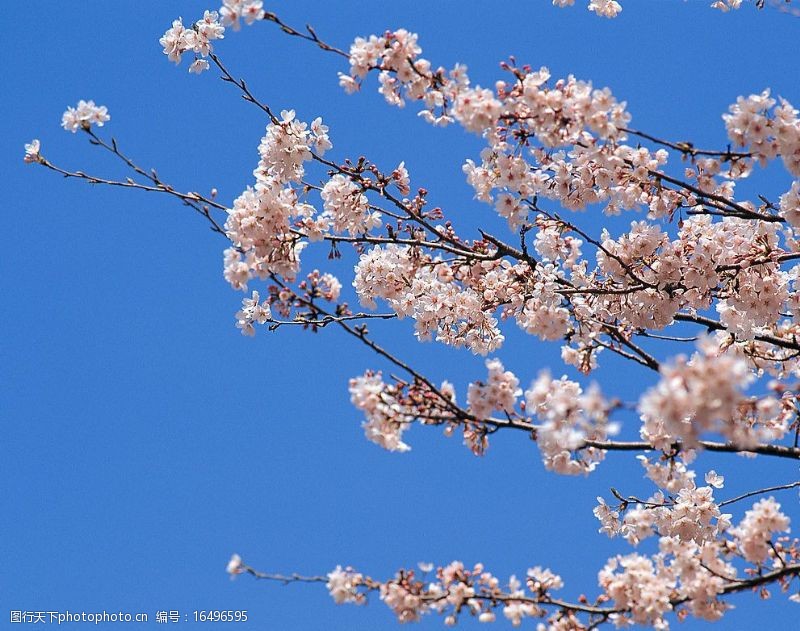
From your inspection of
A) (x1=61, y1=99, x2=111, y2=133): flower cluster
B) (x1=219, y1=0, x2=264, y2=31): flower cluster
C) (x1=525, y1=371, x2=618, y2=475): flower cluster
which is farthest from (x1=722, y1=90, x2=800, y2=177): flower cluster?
(x1=61, y1=99, x2=111, y2=133): flower cluster

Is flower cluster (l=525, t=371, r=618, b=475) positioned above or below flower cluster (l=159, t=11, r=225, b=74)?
below

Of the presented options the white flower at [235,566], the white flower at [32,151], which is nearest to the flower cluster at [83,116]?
the white flower at [32,151]

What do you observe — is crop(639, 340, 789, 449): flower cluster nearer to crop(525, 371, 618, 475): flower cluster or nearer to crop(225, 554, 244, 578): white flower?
crop(525, 371, 618, 475): flower cluster

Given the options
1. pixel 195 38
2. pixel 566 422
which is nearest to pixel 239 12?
pixel 195 38

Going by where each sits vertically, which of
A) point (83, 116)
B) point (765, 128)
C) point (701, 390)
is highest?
point (83, 116)

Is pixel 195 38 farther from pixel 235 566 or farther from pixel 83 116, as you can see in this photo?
pixel 235 566

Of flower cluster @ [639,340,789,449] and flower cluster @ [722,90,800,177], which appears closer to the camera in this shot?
flower cluster @ [639,340,789,449]

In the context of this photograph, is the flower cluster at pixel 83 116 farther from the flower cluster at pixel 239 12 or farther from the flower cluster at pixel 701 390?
the flower cluster at pixel 701 390

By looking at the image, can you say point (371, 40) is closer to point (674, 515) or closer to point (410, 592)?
point (410, 592)

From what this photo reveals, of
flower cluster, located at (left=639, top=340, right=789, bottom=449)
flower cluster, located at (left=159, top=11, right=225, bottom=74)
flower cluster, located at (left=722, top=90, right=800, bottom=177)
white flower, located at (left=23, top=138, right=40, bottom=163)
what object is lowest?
flower cluster, located at (left=639, top=340, right=789, bottom=449)

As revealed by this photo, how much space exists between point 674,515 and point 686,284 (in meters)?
2.11

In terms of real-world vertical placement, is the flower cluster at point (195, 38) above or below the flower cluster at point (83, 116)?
above

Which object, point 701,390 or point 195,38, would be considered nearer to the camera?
point 701,390

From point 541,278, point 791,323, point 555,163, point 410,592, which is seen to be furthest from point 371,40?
point 791,323
